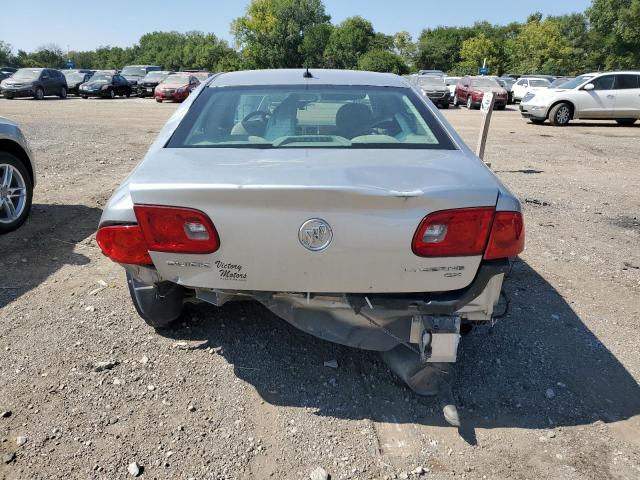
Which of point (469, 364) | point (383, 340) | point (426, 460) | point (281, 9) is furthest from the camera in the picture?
point (281, 9)

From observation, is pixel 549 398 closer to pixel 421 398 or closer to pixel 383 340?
pixel 421 398

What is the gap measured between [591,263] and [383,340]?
3.16 metres

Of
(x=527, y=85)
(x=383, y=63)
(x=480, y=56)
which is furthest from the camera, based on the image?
(x=480, y=56)

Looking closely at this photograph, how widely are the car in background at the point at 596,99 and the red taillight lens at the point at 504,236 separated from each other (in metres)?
17.3

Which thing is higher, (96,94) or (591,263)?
(591,263)

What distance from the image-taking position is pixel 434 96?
25500 mm

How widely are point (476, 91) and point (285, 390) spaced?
25397 mm

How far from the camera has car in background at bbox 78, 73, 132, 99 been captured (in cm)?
2986

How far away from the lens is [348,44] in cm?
7712

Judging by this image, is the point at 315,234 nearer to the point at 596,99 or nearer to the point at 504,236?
the point at 504,236

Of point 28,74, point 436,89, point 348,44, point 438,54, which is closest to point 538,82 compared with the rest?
point 436,89

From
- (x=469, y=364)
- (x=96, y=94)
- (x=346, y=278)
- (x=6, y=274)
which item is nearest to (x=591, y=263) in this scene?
(x=469, y=364)

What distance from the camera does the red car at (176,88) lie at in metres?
26.3

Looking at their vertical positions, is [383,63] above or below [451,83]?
below
